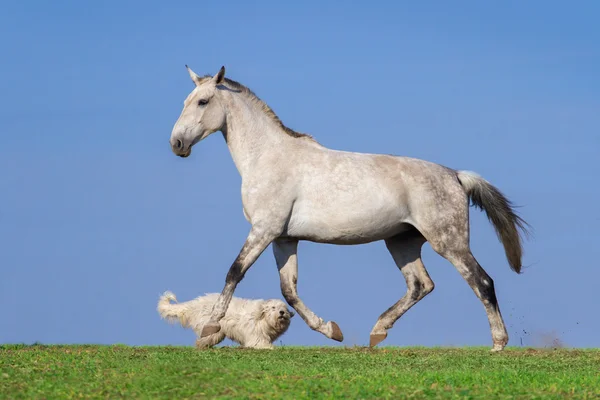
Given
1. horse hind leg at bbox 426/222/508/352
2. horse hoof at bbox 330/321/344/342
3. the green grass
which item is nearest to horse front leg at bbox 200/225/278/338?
the green grass

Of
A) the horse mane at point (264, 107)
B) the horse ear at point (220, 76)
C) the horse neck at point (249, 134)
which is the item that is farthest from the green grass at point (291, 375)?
the horse ear at point (220, 76)

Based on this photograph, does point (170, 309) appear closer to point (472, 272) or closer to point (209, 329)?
point (209, 329)

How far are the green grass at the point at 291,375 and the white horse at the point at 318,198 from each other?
1165mm

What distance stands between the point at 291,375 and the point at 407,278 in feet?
16.8

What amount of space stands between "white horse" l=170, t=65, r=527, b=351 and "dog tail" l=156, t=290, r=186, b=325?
330cm

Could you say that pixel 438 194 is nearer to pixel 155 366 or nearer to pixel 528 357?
pixel 528 357

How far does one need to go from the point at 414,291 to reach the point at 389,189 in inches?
64.0

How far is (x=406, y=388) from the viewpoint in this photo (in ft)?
25.4

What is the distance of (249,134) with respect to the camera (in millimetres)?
13117

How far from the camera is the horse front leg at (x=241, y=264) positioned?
40.1 feet

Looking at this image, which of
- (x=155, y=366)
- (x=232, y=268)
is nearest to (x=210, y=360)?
(x=155, y=366)

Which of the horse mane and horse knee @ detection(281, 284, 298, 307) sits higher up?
the horse mane

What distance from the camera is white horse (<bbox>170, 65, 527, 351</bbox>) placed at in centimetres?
1256

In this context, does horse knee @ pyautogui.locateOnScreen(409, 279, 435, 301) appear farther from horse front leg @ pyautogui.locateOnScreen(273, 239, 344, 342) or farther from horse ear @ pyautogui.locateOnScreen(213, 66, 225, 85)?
horse ear @ pyautogui.locateOnScreen(213, 66, 225, 85)
